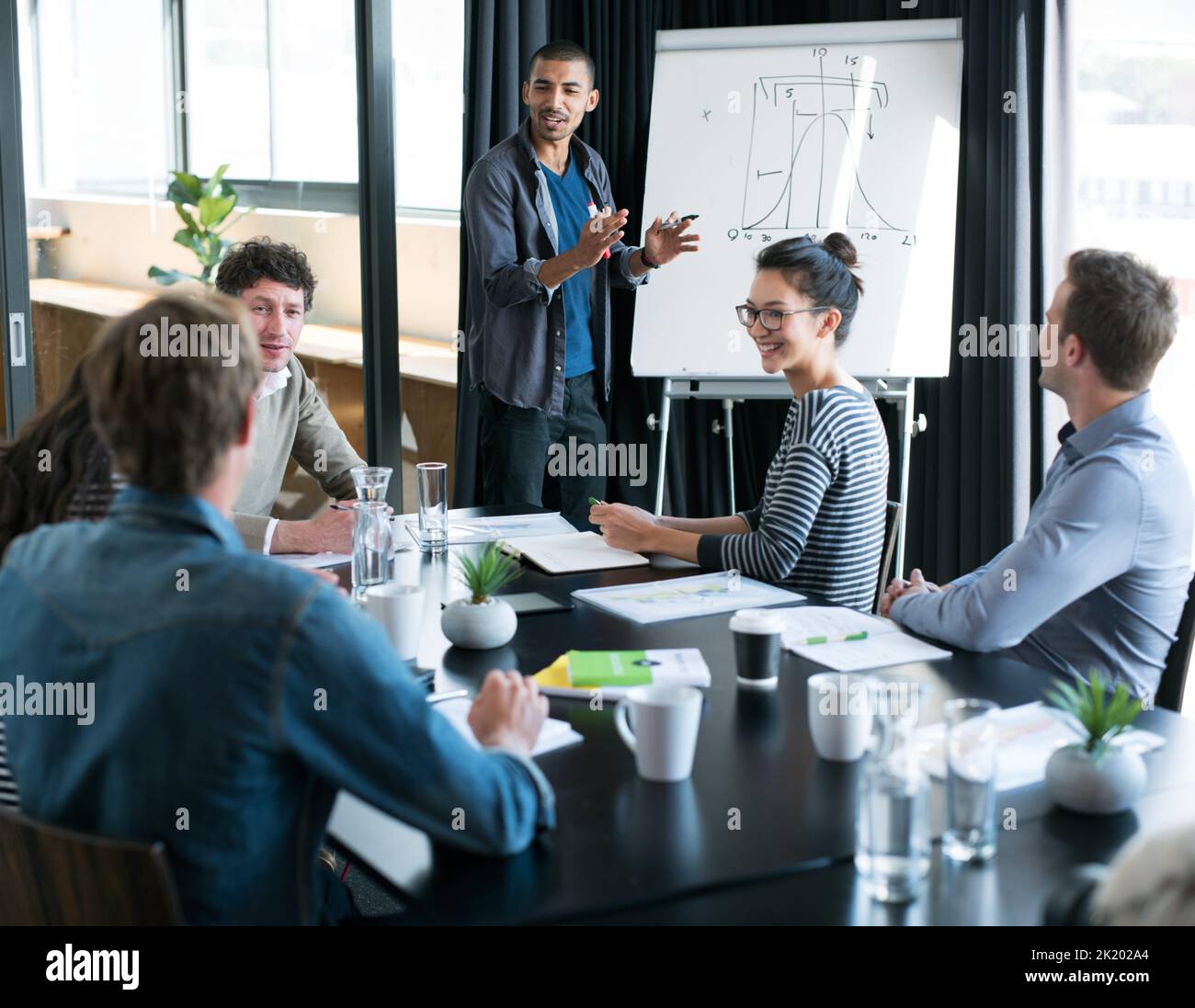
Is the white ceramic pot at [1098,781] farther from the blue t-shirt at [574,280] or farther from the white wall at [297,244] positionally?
the white wall at [297,244]

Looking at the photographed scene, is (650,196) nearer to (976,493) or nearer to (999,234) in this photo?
(999,234)

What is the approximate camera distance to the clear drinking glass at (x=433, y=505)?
2416mm

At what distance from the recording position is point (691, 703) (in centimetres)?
134

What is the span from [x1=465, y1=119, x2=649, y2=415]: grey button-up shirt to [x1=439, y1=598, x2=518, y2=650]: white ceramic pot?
6.44 feet

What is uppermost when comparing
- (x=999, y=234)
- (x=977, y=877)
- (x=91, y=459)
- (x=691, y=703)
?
(x=999, y=234)

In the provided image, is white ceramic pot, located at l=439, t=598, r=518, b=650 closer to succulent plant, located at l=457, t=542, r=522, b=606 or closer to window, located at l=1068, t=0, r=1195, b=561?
succulent plant, located at l=457, t=542, r=522, b=606

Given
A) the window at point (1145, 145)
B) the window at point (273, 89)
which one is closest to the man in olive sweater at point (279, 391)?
the window at point (273, 89)

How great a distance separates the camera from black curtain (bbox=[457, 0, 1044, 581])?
12.4ft

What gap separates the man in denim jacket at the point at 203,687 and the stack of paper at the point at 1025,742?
1.47 ft

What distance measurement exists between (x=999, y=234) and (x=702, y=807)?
2982 millimetres

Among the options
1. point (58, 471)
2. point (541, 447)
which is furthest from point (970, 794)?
point (541, 447)

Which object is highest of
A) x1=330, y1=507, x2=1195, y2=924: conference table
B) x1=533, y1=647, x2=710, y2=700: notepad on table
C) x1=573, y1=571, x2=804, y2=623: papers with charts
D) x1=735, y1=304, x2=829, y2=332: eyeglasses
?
x1=735, y1=304, x2=829, y2=332: eyeglasses

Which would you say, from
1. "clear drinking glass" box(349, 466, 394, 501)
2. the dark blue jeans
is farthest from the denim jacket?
the dark blue jeans

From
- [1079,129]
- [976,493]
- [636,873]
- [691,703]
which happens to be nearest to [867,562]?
[691,703]
